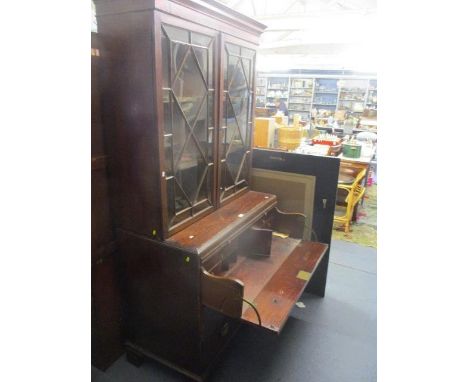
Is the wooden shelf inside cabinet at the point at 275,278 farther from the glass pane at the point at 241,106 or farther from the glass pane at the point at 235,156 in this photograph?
the glass pane at the point at 241,106

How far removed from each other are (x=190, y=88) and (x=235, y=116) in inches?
17.7

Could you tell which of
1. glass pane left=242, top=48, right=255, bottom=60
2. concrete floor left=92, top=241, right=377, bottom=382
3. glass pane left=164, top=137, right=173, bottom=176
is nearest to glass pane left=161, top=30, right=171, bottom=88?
glass pane left=164, top=137, right=173, bottom=176

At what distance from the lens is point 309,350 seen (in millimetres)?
2021

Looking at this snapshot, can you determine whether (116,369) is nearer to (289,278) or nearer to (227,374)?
(227,374)

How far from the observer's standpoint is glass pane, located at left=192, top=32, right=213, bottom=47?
4.67 feet

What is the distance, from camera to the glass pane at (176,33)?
128cm

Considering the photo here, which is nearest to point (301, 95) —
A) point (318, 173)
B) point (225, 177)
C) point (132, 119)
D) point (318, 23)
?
point (318, 23)

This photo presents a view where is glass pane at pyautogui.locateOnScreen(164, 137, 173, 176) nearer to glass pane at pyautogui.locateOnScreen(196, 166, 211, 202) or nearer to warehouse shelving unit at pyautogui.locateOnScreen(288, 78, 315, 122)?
glass pane at pyautogui.locateOnScreen(196, 166, 211, 202)

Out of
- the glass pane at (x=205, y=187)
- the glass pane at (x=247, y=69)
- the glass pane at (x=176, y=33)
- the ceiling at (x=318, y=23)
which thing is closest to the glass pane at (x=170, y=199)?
the glass pane at (x=205, y=187)

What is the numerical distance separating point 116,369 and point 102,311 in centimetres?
39

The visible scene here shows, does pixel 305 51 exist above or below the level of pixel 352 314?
above

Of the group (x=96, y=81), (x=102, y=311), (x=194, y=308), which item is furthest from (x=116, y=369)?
(x=96, y=81)
